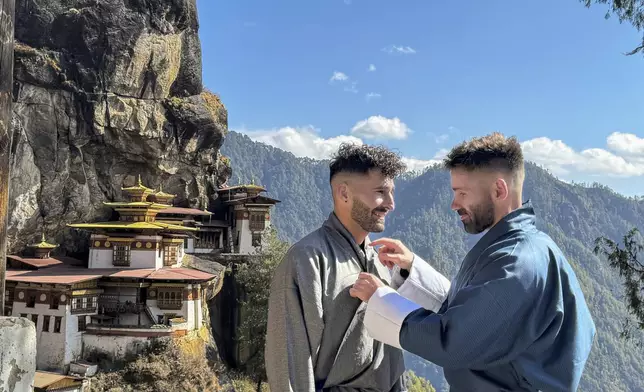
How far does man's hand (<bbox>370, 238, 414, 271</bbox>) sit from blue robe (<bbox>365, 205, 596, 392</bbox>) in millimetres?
901

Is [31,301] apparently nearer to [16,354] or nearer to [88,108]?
[88,108]

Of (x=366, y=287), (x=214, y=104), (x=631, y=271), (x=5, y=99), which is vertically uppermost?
(x=214, y=104)

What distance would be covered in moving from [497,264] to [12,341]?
2.10m

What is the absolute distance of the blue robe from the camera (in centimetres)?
220

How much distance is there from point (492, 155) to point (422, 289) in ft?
3.65

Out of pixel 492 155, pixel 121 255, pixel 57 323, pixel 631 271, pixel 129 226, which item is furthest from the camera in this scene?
pixel 121 255

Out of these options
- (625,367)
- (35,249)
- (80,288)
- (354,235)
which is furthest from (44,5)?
(625,367)

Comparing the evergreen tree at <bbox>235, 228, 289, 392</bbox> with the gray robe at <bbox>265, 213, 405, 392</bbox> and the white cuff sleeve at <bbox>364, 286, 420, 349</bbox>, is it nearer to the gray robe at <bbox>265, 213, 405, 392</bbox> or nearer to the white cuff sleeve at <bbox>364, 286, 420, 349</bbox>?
the gray robe at <bbox>265, 213, 405, 392</bbox>

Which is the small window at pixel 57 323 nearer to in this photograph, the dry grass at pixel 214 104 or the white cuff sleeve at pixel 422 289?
the dry grass at pixel 214 104

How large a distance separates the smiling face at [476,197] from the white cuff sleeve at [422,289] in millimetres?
764

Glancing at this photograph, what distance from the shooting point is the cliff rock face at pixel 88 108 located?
71.7 feet

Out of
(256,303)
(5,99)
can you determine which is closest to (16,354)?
(5,99)

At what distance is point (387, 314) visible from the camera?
2.49m

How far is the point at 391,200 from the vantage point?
332cm
